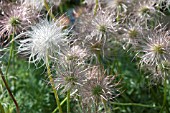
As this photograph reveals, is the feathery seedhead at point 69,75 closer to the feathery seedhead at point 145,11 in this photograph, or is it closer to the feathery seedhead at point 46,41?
the feathery seedhead at point 46,41

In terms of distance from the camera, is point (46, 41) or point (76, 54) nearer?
point (46, 41)

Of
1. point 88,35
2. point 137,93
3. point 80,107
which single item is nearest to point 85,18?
point 88,35

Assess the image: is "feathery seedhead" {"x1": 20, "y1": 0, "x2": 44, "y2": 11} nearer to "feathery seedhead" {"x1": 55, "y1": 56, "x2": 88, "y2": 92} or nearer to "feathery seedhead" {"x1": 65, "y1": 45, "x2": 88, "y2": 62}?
"feathery seedhead" {"x1": 65, "y1": 45, "x2": 88, "y2": 62}

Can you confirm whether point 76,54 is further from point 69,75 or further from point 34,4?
point 34,4

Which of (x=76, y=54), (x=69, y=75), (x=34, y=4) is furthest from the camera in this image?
(x=34, y=4)

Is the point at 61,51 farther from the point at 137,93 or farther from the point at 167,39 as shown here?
the point at 137,93

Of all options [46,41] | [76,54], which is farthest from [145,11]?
[46,41]

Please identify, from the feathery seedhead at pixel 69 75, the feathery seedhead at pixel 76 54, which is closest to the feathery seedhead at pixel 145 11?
the feathery seedhead at pixel 76 54

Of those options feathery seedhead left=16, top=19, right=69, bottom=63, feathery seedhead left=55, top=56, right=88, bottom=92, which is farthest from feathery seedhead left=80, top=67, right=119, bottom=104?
feathery seedhead left=16, top=19, right=69, bottom=63
